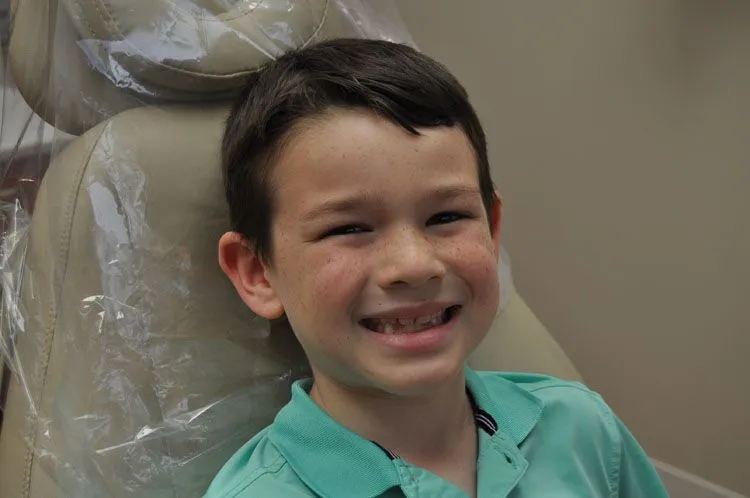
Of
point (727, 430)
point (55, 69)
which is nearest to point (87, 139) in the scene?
point (55, 69)

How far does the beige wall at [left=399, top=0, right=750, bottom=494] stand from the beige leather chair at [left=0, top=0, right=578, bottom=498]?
74 cm

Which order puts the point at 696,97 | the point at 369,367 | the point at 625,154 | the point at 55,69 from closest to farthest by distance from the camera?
the point at 369,367 → the point at 55,69 → the point at 696,97 → the point at 625,154

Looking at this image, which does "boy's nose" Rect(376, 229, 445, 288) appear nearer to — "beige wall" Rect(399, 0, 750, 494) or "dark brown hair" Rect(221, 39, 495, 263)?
"dark brown hair" Rect(221, 39, 495, 263)

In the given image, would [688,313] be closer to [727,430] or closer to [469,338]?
[727,430]

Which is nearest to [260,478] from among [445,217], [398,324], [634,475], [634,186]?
[398,324]

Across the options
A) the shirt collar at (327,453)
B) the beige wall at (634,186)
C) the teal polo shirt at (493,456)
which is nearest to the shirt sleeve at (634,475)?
the teal polo shirt at (493,456)

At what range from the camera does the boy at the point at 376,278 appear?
0.71 metres

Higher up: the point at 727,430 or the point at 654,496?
the point at 654,496

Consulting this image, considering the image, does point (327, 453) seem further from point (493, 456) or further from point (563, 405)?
point (563, 405)

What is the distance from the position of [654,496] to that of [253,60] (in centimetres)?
65

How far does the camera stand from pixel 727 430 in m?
1.38

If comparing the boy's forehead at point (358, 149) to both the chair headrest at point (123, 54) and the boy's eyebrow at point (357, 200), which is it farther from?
the chair headrest at point (123, 54)

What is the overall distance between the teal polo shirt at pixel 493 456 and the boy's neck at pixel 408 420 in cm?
2

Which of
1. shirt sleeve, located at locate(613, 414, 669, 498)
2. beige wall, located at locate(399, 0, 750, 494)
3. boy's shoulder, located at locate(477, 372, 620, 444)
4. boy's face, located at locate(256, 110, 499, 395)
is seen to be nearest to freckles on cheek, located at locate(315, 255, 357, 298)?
boy's face, located at locate(256, 110, 499, 395)
